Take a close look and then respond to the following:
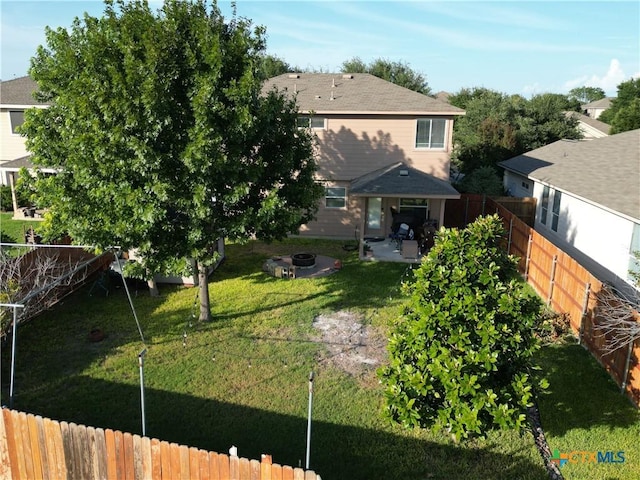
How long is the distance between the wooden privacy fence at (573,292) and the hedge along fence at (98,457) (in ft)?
24.9

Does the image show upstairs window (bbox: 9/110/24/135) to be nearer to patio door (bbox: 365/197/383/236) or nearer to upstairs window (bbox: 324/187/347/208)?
upstairs window (bbox: 324/187/347/208)

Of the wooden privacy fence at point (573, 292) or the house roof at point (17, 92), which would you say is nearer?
the wooden privacy fence at point (573, 292)

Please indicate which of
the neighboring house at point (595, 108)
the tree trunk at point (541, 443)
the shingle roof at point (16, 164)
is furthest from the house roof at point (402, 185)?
the neighboring house at point (595, 108)

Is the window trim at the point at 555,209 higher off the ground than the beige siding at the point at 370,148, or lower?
lower

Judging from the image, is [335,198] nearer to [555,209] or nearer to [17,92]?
[555,209]

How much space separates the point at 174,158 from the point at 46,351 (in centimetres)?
546

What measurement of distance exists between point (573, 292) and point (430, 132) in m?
10.7

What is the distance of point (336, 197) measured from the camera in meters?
22.4

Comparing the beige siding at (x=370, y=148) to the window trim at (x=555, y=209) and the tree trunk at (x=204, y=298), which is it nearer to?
the window trim at (x=555, y=209)

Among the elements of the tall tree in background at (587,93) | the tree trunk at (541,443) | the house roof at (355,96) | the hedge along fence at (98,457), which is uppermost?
the tall tree in background at (587,93)

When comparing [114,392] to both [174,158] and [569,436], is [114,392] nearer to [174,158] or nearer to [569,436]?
[174,158]

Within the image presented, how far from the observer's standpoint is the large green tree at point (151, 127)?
9914mm

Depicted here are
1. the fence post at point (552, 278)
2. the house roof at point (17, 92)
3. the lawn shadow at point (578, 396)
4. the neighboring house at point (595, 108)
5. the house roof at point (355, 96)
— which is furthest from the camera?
the neighboring house at point (595, 108)

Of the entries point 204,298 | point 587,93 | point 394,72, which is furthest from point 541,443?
point 587,93
